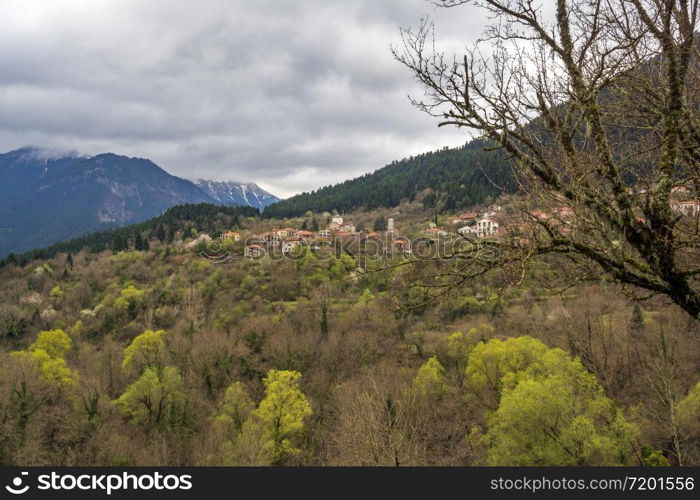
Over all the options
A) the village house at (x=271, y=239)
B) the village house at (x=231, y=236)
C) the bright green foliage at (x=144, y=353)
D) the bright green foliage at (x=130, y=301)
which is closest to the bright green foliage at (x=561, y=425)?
the bright green foliage at (x=144, y=353)

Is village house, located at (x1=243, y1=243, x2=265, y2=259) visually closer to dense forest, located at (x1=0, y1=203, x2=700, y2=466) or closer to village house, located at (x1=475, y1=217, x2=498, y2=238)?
dense forest, located at (x1=0, y1=203, x2=700, y2=466)

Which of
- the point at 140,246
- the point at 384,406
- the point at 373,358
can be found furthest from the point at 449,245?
the point at 140,246

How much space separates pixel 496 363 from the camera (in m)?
25.8

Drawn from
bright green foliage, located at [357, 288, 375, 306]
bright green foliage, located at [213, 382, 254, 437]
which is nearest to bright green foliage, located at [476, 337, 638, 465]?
bright green foliage, located at [213, 382, 254, 437]

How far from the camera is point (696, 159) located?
4.15 m

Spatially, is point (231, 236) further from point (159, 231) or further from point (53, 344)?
point (53, 344)

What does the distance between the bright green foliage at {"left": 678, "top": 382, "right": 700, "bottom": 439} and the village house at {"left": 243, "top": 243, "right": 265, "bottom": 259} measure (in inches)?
2351

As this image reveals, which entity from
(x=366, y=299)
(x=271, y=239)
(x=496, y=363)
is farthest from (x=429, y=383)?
(x=271, y=239)

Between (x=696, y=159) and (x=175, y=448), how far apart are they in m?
26.4

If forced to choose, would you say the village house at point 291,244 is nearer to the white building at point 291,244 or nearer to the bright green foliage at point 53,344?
the white building at point 291,244

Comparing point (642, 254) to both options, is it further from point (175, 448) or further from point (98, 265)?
point (98, 265)

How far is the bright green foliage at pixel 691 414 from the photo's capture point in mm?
18734

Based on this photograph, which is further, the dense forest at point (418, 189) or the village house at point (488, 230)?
the dense forest at point (418, 189)

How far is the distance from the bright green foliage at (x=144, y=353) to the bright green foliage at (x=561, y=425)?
85.2ft
